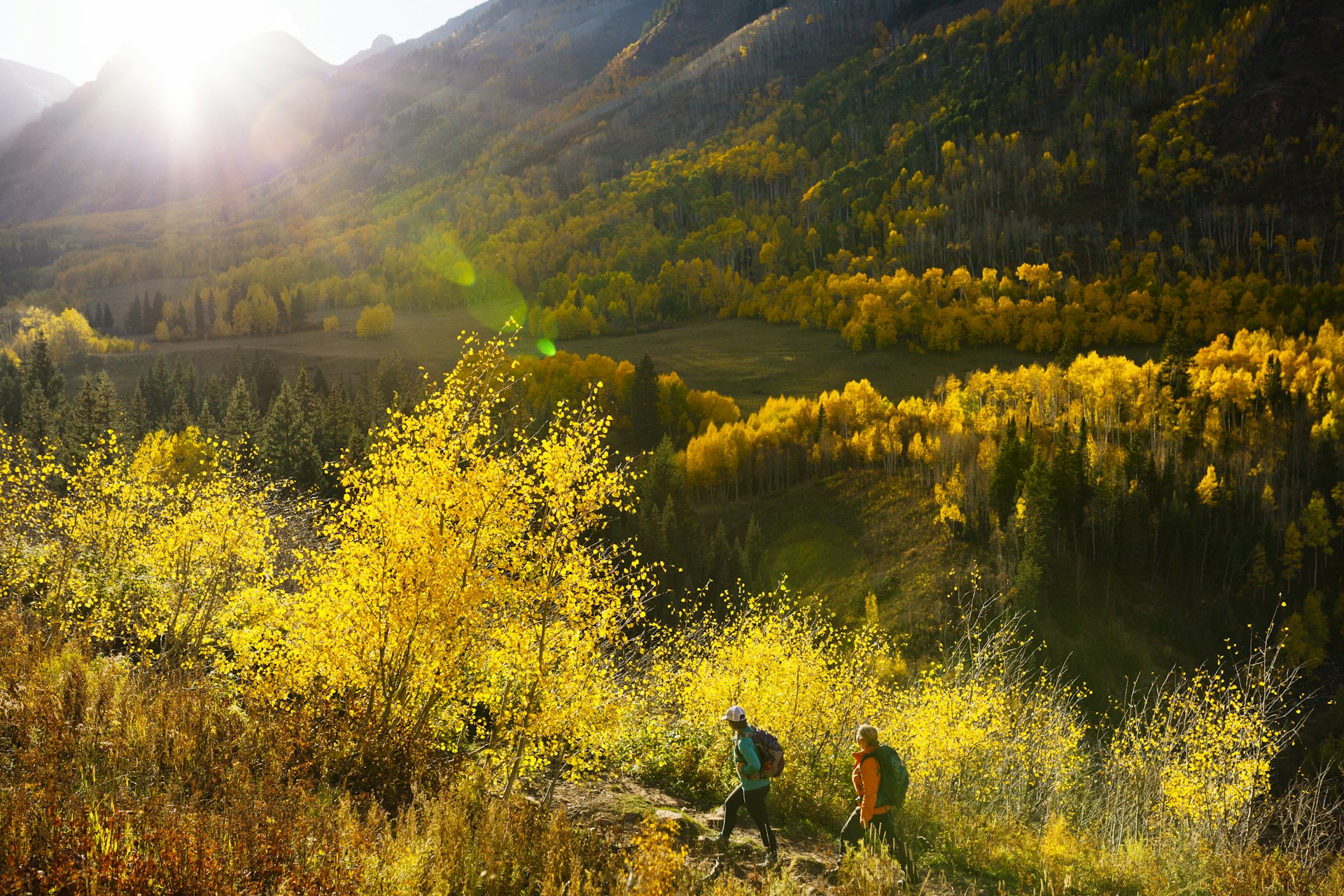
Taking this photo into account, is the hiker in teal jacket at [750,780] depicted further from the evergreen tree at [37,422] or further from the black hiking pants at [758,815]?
the evergreen tree at [37,422]

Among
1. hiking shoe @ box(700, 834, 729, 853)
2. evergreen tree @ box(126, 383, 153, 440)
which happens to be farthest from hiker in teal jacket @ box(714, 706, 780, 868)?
evergreen tree @ box(126, 383, 153, 440)

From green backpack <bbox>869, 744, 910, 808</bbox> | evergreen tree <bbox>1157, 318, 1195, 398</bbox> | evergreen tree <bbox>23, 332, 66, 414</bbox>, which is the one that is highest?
evergreen tree <bbox>23, 332, 66, 414</bbox>

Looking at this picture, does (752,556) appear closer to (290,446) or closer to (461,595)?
(290,446)

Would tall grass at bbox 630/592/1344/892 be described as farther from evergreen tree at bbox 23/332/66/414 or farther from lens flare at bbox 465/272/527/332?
lens flare at bbox 465/272/527/332

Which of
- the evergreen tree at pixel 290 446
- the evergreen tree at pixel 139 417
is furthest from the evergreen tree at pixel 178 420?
the evergreen tree at pixel 290 446

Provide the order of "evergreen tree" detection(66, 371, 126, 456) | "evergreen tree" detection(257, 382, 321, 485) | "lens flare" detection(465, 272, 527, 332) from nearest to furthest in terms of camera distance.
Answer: "evergreen tree" detection(257, 382, 321, 485) → "evergreen tree" detection(66, 371, 126, 456) → "lens flare" detection(465, 272, 527, 332)

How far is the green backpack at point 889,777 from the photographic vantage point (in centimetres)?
1003

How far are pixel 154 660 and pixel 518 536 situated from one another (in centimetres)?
1181

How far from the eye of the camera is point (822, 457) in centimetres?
10738

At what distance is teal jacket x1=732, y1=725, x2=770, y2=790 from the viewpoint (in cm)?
1019

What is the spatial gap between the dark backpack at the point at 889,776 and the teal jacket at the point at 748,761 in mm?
1573

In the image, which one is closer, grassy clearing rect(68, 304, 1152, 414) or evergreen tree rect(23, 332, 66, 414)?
evergreen tree rect(23, 332, 66, 414)

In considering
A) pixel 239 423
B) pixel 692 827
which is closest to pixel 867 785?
pixel 692 827

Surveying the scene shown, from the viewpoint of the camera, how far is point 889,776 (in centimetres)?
1010
